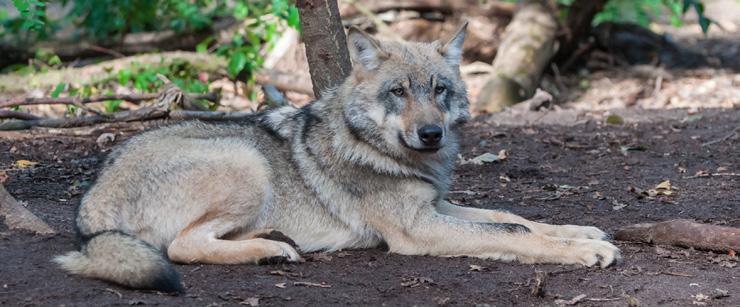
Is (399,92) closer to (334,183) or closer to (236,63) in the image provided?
(334,183)

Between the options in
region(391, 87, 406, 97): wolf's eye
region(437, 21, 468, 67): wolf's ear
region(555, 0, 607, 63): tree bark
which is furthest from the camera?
region(555, 0, 607, 63): tree bark

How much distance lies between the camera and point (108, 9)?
11.3 m

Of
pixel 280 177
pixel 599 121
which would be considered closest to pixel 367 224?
pixel 280 177

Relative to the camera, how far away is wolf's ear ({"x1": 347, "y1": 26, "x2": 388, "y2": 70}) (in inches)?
205

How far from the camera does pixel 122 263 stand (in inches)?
158

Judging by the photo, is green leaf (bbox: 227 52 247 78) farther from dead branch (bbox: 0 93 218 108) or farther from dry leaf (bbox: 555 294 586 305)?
dry leaf (bbox: 555 294 586 305)

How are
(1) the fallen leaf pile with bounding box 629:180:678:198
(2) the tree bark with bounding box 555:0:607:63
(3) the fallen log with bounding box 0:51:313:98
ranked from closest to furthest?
1. (1) the fallen leaf pile with bounding box 629:180:678:198
2. (3) the fallen log with bounding box 0:51:313:98
3. (2) the tree bark with bounding box 555:0:607:63

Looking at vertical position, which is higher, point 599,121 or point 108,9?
point 108,9

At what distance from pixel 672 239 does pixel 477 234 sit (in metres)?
1.25

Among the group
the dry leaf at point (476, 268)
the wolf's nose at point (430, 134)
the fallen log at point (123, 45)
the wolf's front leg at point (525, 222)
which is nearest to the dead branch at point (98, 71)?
the fallen log at point (123, 45)

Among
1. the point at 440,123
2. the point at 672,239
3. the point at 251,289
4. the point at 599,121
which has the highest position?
the point at 440,123

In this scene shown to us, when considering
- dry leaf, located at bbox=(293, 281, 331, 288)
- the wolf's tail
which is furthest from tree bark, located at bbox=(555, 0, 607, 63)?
the wolf's tail

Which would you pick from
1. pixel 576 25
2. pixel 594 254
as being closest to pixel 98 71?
pixel 576 25

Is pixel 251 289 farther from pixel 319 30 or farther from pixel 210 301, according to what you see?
pixel 319 30
